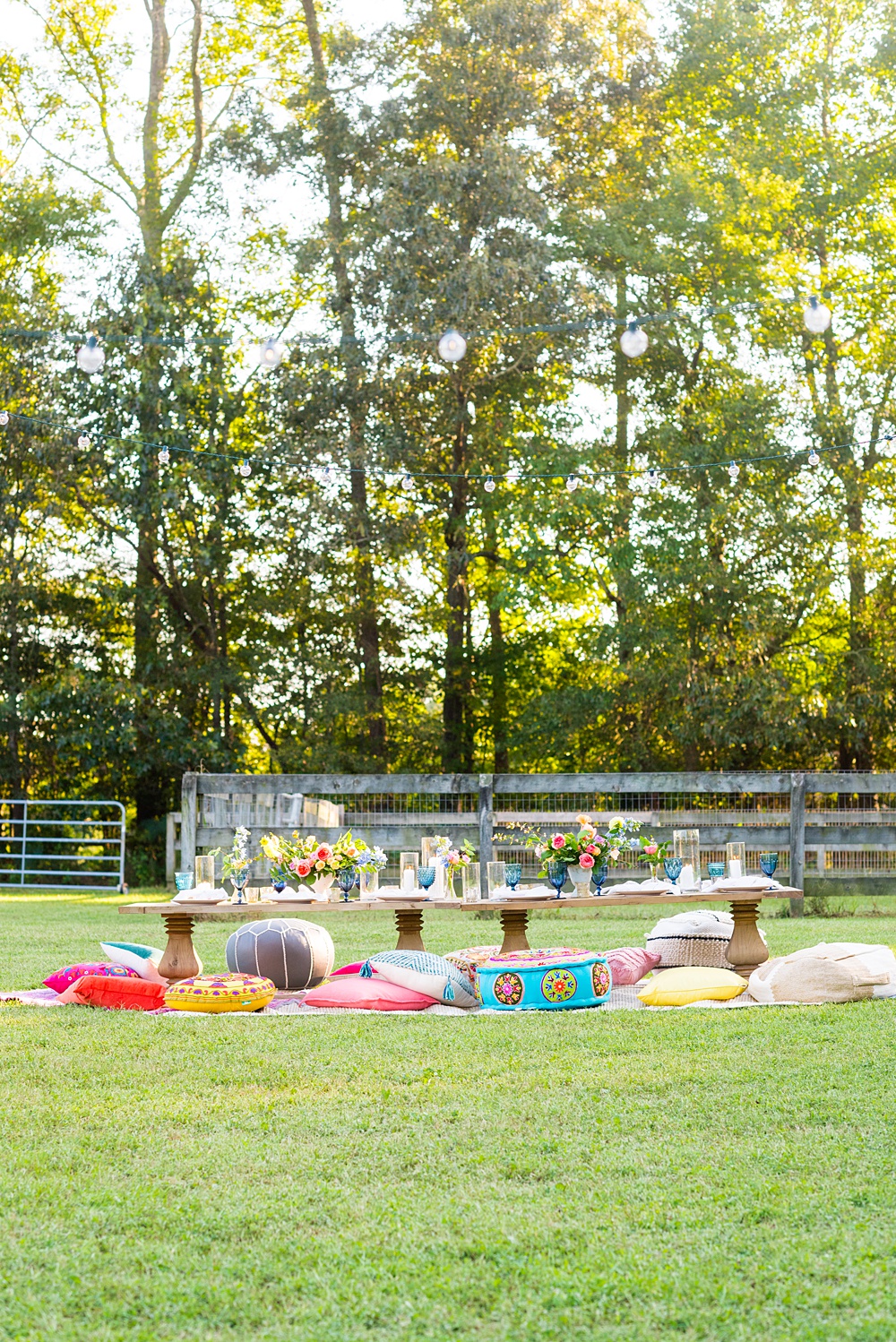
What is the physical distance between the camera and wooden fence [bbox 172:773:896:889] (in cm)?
1057

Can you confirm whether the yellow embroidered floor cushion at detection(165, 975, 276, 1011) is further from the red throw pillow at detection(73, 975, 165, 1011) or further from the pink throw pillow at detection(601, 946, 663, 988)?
the pink throw pillow at detection(601, 946, 663, 988)

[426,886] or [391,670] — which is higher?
[391,670]

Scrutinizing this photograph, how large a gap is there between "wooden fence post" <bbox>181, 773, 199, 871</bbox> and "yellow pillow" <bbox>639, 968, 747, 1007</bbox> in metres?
5.44

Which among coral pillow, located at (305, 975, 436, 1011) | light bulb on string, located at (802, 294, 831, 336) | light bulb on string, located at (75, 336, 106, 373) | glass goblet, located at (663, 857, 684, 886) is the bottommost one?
coral pillow, located at (305, 975, 436, 1011)

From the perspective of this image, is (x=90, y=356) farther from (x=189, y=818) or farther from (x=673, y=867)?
(x=673, y=867)

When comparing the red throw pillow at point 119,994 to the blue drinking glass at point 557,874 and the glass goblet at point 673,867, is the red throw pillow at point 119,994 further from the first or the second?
the glass goblet at point 673,867

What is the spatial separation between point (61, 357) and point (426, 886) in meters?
11.0

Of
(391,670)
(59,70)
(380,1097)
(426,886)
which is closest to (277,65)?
(59,70)

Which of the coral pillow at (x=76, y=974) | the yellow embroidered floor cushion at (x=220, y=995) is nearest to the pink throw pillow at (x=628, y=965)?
the yellow embroidered floor cushion at (x=220, y=995)

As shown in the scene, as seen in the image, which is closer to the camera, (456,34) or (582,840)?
(582,840)

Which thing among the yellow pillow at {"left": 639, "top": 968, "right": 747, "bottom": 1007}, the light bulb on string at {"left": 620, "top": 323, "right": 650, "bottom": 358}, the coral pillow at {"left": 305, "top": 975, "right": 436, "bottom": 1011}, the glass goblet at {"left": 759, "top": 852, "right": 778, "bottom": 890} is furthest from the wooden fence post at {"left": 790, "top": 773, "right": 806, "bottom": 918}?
the coral pillow at {"left": 305, "top": 975, "right": 436, "bottom": 1011}

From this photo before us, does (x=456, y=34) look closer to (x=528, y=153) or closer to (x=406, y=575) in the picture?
(x=528, y=153)

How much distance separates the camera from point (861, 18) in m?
16.0

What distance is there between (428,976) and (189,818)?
5268mm
